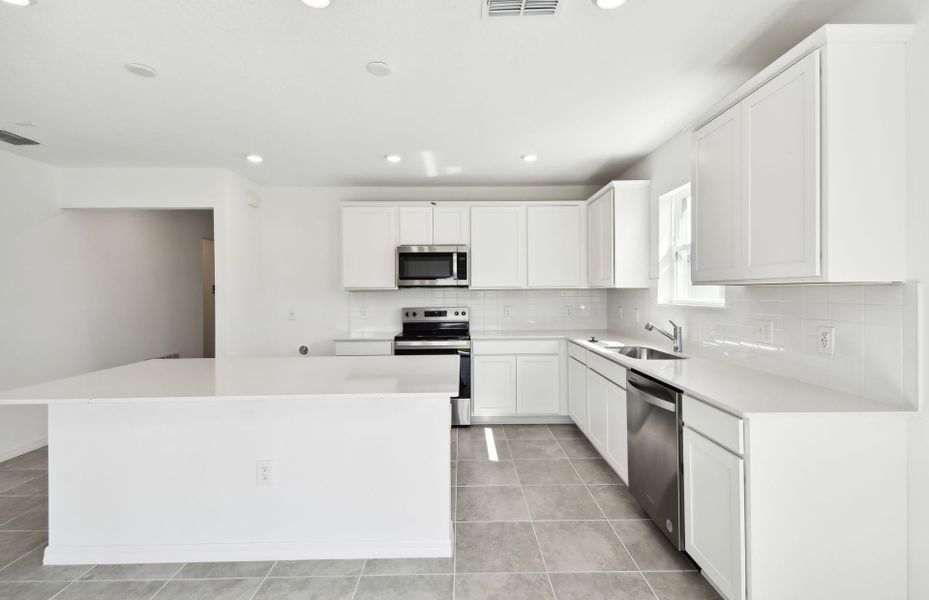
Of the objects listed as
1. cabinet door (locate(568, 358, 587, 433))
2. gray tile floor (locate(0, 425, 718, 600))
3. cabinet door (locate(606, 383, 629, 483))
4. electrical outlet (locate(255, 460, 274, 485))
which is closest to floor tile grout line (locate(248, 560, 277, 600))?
gray tile floor (locate(0, 425, 718, 600))

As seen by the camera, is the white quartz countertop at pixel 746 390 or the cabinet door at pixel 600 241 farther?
the cabinet door at pixel 600 241

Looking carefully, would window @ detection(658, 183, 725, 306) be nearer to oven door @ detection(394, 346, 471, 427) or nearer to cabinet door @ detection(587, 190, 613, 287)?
cabinet door @ detection(587, 190, 613, 287)

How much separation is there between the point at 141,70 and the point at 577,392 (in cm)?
374

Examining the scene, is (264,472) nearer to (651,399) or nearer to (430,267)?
(651,399)

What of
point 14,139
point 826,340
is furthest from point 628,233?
point 14,139

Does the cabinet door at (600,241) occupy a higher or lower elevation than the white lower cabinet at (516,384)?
higher

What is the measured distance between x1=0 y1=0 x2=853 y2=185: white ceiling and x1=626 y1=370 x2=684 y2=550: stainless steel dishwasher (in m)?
1.68

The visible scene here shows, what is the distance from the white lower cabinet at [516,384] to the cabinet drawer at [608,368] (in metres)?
0.69

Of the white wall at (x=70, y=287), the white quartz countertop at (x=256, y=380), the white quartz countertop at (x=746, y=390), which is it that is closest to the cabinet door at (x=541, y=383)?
the white quartz countertop at (x=746, y=390)

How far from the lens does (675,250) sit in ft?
10.5

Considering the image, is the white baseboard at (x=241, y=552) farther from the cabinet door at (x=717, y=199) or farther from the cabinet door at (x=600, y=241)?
the cabinet door at (x=600, y=241)

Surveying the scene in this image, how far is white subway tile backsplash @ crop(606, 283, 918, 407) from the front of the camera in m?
1.51

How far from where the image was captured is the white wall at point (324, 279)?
4.51 m

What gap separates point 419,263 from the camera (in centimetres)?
412
